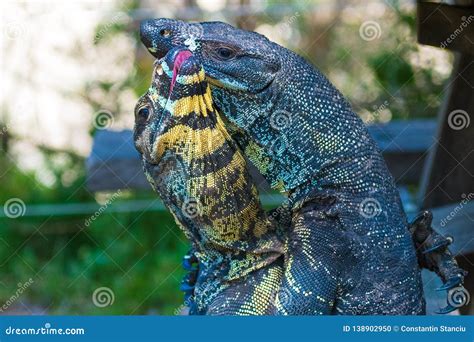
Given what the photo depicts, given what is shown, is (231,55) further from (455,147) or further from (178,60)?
(455,147)

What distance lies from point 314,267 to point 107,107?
10.1 feet

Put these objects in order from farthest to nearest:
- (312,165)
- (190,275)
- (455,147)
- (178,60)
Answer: (455,147)
(190,275)
(312,165)
(178,60)

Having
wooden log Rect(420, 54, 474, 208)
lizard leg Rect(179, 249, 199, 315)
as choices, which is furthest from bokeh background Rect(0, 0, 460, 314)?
lizard leg Rect(179, 249, 199, 315)

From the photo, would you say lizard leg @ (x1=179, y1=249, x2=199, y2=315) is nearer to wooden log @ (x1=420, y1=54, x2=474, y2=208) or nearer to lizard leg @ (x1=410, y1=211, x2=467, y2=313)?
lizard leg @ (x1=410, y1=211, x2=467, y2=313)

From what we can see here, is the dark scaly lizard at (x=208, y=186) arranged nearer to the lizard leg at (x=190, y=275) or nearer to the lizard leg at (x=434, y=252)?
the lizard leg at (x=190, y=275)

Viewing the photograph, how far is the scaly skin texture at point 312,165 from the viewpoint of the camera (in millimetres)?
2652

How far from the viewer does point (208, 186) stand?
2641 millimetres

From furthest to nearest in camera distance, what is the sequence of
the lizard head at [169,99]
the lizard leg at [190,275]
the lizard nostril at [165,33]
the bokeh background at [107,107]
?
the bokeh background at [107,107]
the lizard leg at [190,275]
the lizard nostril at [165,33]
the lizard head at [169,99]

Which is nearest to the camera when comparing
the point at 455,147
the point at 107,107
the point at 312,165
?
the point at 312,165

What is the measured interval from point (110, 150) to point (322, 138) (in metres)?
1.79

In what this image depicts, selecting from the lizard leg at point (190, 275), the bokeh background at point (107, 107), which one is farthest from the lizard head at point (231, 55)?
the bokeh background at point (107, 107)

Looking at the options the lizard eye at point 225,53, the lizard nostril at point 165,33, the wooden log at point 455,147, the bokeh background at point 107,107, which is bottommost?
the bokeh background at point 107,107

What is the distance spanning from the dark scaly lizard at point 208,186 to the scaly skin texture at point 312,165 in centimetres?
7

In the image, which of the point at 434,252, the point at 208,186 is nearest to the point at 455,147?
the point at 434,252
